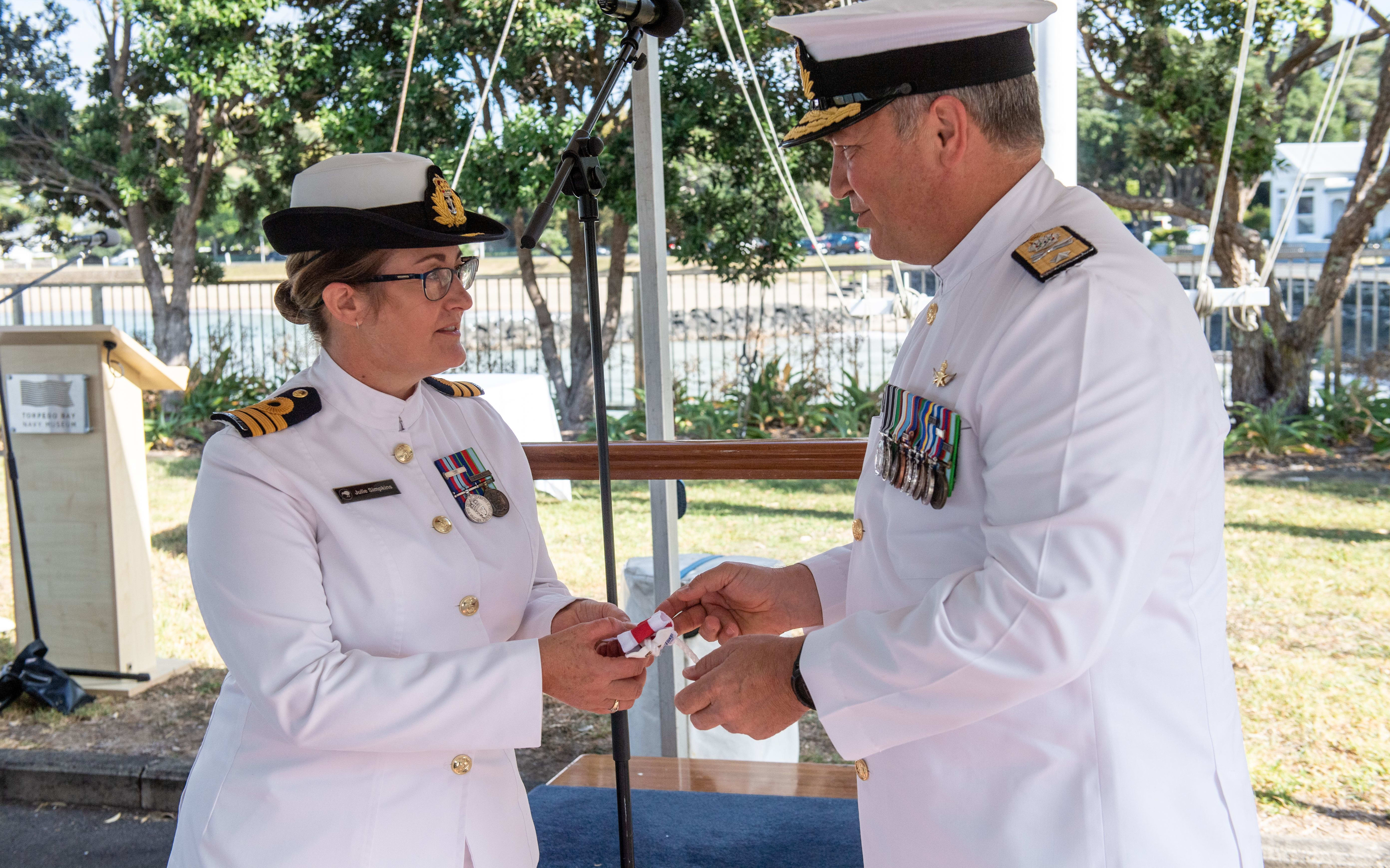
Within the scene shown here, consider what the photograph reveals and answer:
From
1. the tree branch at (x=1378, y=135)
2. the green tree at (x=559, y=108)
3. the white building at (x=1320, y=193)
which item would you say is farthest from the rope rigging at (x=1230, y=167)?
the white building at (x=1320, y=193)

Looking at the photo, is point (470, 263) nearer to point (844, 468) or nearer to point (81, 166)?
point (844, 468)

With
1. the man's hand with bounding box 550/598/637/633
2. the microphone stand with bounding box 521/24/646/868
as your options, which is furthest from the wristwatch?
the man's hand with bounding box 550/598/637/633

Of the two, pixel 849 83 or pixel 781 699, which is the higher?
pixel 849 83

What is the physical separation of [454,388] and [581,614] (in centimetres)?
45

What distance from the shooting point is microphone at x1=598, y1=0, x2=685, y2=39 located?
61.1 inches

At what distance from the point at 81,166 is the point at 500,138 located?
4.89 meters

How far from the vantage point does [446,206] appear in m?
1.65

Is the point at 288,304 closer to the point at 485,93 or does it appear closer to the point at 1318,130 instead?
the point at 485,93

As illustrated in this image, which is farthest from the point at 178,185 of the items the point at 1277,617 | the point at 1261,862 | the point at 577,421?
the point at 1261,862

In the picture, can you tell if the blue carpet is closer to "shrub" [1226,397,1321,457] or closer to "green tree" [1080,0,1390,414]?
"green tree" [1080,0,1390,414]

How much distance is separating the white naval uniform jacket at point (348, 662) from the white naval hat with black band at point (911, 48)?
74cm

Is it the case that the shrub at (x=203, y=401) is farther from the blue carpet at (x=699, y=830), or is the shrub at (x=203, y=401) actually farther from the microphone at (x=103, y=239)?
the blue carpet at (x=699, y=830)

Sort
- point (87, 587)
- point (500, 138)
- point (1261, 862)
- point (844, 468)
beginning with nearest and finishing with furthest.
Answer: point (1261, 862) → point (844, 468) → point (87, 587) → point (500, 138)

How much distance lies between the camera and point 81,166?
10.7 metres
